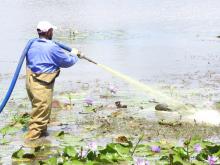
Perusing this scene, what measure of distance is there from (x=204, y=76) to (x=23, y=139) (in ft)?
21.8

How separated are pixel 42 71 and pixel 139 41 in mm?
13462

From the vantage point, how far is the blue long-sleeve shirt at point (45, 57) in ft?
27.7

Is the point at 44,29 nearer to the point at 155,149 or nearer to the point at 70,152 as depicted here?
the point at 70,152

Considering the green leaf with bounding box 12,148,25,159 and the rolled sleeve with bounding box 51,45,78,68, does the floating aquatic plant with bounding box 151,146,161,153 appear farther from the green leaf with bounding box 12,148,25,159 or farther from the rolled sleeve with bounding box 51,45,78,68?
the rolled sleeve with bounding box 51,45,78,68

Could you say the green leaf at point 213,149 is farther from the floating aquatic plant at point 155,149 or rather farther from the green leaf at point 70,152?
the green leaf at point 70,152

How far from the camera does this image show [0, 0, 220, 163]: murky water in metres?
13.1

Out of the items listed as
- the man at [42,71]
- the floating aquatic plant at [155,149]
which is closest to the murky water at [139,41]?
the man at [42,71]

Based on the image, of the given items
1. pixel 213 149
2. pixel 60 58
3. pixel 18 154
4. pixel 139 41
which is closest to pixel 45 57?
pixel 60 58

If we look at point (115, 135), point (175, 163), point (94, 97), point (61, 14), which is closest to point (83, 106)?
point (94, 97)

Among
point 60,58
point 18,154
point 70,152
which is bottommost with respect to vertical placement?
point 18,154

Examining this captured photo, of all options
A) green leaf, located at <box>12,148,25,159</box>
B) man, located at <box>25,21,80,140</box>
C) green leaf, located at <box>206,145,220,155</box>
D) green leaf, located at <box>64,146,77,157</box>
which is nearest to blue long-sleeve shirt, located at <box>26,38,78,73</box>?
man, located at <box>25,21,80,140</box>

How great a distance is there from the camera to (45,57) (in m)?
8.44

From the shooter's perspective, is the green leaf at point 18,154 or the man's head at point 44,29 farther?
the man's head at point 44,29

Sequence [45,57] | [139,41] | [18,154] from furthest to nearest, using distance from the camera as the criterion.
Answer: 1. [139,41]
2. [45,57]
3. [18,154]
